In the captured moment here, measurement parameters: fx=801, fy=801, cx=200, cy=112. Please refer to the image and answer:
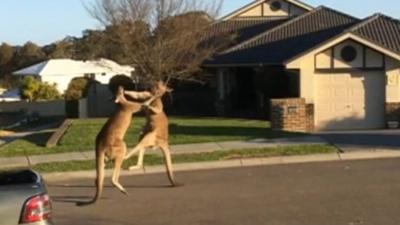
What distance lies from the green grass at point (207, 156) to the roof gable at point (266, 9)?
27.2 metres

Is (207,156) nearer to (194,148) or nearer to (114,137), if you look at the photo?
(194,148)

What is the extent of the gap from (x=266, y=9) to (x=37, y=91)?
70.1ft

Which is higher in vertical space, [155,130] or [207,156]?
[155,130]

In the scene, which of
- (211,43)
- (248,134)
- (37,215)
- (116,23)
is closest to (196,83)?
(211,43)

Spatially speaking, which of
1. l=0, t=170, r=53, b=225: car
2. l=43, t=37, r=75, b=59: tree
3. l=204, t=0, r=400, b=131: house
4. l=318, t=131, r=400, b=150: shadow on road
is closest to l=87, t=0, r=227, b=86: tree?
l=204, t=0, r=400, b=131: house

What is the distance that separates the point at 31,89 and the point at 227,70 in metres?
24.3

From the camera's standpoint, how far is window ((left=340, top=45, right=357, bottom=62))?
95.5 feet

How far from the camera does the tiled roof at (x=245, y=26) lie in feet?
140


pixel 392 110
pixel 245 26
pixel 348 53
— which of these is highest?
A: pixel 245 26

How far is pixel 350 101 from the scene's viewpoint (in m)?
29.5

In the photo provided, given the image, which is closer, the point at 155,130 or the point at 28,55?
the point at 155,130

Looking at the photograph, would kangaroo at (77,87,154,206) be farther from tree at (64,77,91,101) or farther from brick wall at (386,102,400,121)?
tree at (64,77,91,101)

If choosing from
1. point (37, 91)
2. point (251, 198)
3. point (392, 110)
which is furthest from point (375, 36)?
point (37, 91)

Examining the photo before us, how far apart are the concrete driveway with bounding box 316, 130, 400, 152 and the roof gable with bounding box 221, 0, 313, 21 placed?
22731 millimetres
